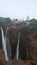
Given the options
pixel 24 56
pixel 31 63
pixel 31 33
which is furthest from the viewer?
pixel 31 33

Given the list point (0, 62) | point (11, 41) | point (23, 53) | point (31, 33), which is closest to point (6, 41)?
point (11, 41)

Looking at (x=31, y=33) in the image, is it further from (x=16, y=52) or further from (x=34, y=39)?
(x=16, y=52)

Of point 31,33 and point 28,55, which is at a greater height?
point 31,33

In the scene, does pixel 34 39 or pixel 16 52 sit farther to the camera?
pixel 34 39

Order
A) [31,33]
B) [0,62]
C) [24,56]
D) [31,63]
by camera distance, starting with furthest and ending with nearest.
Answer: [31,33] < [24,56] < [31,63] < [0,62]

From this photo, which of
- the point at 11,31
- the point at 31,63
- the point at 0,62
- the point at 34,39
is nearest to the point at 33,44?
the point at 34,39

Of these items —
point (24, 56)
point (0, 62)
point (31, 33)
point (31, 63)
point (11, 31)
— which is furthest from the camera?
point (31, 33)

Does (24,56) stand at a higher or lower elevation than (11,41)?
lower

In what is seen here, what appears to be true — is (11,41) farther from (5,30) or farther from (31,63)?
(31,63)

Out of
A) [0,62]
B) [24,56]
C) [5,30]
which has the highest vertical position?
[5,30]
